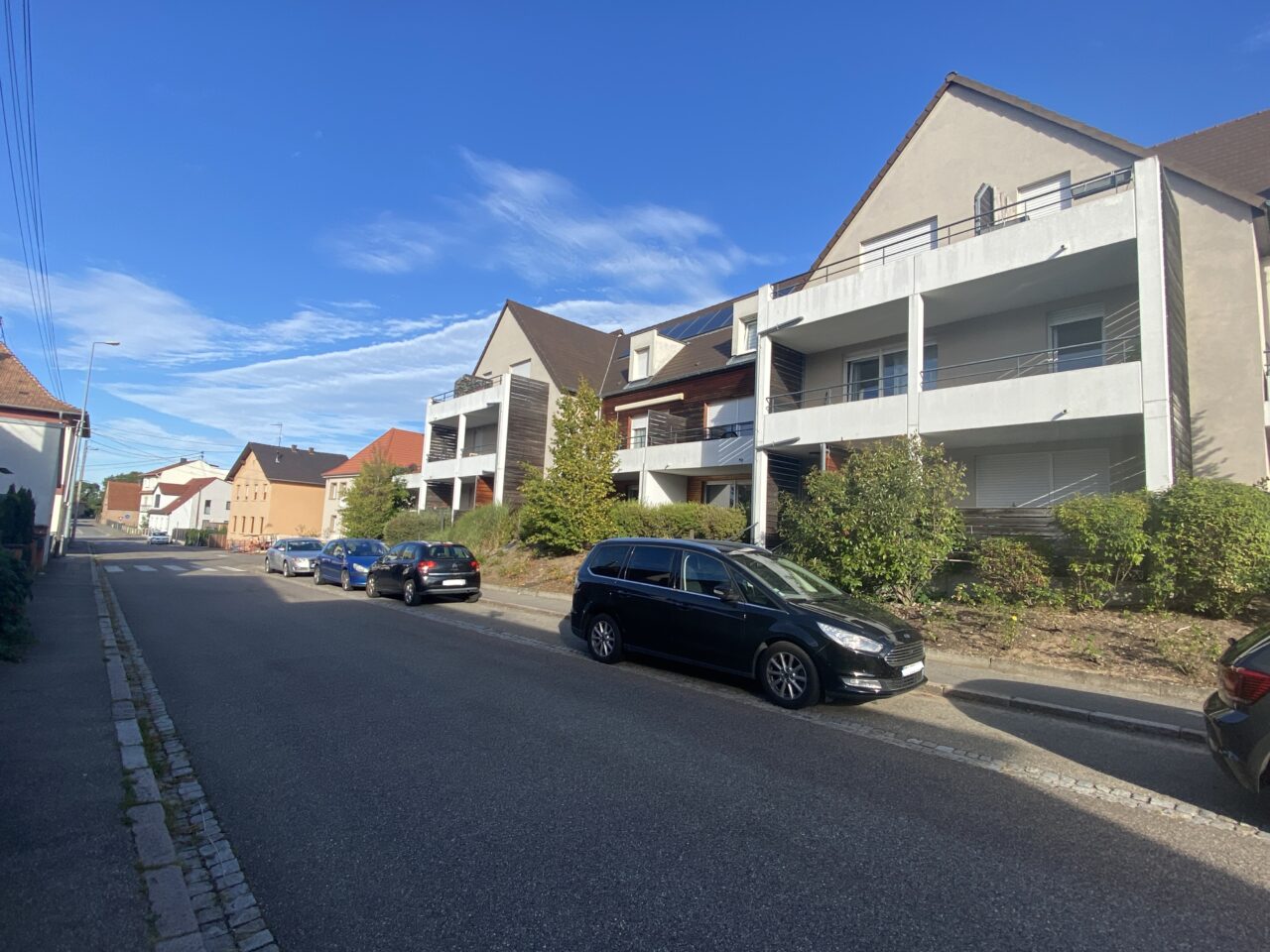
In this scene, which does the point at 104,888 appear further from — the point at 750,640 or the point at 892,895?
the point at 750,640

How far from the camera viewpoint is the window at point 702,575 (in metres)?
7.49

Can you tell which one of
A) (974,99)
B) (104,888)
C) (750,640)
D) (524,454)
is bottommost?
(104,888)

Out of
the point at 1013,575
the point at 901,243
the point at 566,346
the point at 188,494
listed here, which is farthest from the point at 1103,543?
the point at 188,494

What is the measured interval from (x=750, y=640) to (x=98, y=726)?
18.9ft

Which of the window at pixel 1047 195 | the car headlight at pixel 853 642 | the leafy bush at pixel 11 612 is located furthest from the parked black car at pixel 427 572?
the window at pixel 1047 195

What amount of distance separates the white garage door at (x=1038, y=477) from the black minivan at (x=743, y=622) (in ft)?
29.3

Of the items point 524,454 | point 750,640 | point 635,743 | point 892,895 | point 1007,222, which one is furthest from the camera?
point 524,454

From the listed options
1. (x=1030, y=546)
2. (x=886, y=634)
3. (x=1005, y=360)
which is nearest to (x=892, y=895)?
(x=886, y=634)

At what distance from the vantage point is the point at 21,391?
2545cm

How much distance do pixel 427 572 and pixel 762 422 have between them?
8.94 metres

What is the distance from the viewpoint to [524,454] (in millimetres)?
27938

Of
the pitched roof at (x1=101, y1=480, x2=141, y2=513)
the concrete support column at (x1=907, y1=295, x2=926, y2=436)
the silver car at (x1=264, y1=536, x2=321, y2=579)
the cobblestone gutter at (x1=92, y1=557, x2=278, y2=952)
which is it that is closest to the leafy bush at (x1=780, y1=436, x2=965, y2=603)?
the concrete support column at (x1=907, y1=295, x2=926, y2=436)

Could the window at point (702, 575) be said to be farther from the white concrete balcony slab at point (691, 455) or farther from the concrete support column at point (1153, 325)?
the white concrete balcony slab at point (691, 455)

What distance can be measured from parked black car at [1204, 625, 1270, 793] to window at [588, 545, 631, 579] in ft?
19.5
